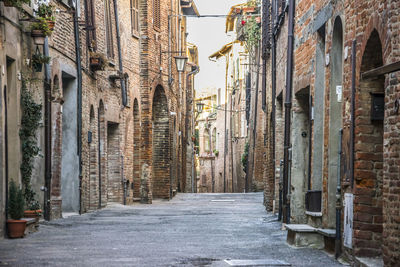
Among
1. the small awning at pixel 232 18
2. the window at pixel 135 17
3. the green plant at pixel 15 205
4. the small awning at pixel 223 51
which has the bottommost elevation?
the green plant at pixel 15 205

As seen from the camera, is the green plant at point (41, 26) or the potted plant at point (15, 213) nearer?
the potted plant at point (15, 213)

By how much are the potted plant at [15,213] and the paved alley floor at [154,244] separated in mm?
199

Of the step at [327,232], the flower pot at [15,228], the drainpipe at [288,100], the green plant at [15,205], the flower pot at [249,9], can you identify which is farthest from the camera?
the flower pot at [249,9]

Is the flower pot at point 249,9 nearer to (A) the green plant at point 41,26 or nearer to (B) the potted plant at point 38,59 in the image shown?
(B) the potted plant at point 38,59

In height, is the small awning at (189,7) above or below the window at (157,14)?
above

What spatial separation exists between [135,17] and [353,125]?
16484mm

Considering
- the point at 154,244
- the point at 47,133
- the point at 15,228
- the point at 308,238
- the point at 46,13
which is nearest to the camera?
the point at 308,238

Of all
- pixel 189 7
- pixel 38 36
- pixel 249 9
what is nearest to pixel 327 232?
pixel 38 36

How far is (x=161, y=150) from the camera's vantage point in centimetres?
2684

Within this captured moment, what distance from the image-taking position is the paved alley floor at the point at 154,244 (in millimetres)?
8281

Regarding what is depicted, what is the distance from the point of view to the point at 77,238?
10953 millimetres

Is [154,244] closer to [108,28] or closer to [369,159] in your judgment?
[369,159]

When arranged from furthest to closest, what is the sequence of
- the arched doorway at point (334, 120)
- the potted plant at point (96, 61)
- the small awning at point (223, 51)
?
the small awning at point (223, 51) < the potted plant at point (96, 61) < the arched doorway at point (334, 120)

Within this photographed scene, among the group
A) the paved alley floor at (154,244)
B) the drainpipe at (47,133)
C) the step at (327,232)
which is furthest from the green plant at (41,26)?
the step at (327,232)
